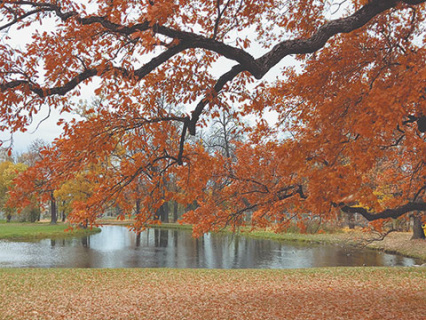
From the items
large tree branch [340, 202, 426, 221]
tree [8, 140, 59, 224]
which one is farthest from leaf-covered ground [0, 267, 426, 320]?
tree [8, 140, 59, 224]

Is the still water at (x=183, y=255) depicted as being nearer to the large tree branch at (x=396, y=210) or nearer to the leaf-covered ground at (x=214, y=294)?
the leaf-covered ground at (x=214, y=294)

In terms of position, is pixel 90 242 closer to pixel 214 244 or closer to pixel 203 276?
pixel 214 244

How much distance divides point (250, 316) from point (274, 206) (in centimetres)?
243

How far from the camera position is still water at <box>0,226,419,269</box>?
14323 millimetres

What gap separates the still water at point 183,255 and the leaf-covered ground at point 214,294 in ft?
9.93

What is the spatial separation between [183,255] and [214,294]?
9.05 meters

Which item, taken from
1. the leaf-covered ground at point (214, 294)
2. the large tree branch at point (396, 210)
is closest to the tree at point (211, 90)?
the large tree branch at point (396, 210)

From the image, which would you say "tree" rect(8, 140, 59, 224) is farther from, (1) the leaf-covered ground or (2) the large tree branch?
(2) the large tree branch

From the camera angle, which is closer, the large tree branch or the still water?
the large tree branch

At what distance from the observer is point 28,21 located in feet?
17.3

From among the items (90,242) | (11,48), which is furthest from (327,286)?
(90,242)

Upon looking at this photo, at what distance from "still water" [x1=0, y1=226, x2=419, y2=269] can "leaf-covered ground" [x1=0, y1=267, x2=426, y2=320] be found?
303 cm

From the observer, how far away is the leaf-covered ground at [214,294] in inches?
245

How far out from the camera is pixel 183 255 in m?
16.8
